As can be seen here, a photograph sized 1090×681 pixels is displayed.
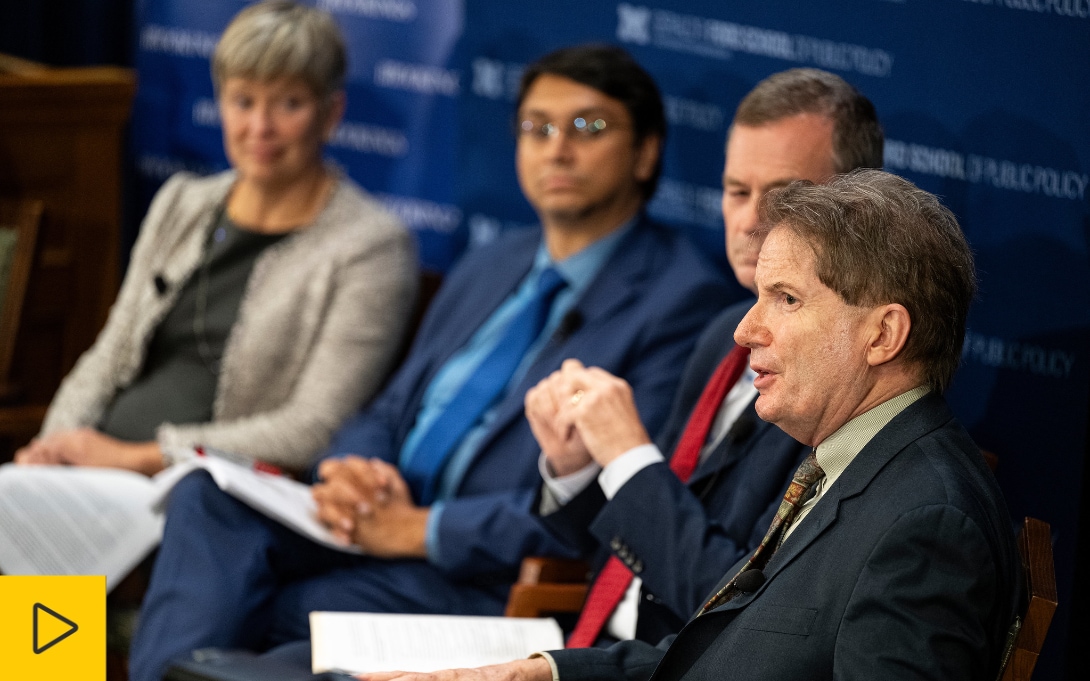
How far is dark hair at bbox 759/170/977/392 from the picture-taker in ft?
5.46

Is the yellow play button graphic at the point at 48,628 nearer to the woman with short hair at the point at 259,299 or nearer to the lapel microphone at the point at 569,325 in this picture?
the lapel microphone at the point at 569,325

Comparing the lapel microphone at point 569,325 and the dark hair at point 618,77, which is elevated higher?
the dark hair at point 618,77

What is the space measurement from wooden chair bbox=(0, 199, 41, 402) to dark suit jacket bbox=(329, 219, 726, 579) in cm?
106

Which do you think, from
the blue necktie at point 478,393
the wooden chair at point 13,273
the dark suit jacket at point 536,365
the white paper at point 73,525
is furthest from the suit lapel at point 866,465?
the wooden chair at point 13,273

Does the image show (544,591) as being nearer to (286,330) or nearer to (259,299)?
(286,330)

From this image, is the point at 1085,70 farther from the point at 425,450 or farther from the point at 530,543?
the point at 425,450

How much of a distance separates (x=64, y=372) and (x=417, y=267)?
146 cm

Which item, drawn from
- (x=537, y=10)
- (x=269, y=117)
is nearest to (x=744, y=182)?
(x=537, y=10)

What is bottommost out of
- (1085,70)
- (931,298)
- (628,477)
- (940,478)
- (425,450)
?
(425,450)

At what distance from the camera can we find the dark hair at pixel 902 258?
1663 millimetres

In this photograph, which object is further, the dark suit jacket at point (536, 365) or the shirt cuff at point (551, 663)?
the dark suit jacket at point (536, 365)

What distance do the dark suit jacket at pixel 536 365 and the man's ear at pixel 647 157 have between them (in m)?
0.12

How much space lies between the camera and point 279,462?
11.1ft

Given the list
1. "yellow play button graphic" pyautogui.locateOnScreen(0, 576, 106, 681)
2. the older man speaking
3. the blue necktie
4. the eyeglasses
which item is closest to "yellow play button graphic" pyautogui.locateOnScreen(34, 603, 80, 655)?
"yellow play button graphic" pyautogui.locateOnScreen(0, 576, 106, 681)
